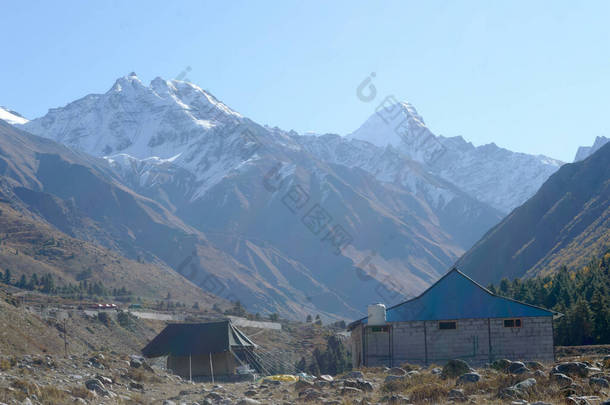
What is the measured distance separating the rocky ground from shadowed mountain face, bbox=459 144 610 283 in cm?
10531

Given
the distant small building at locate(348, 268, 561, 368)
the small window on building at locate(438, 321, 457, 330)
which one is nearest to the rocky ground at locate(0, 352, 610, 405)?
the distant small building at locate(348, 268, 561, 368)

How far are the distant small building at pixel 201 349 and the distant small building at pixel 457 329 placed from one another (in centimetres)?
839

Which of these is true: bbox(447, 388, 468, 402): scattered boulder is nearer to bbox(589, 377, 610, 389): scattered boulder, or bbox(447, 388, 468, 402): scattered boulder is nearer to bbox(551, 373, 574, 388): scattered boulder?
bbox(551, 373, 574, 388): scattered boulder

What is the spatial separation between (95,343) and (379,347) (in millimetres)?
39131

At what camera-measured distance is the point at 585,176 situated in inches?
6275

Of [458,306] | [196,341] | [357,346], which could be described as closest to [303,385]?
[458,306]

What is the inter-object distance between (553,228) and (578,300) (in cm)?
10022

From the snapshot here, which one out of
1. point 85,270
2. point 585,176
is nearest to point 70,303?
Result: point 85,270

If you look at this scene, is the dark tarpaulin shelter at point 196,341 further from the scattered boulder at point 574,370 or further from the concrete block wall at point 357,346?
the scattered boulder at point 574,370

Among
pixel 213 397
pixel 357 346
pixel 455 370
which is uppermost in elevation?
pixel 455 370

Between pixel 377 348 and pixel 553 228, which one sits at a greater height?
pixel 553 228

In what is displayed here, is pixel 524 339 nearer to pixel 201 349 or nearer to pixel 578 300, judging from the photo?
pixel 201 349

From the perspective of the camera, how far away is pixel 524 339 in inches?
1426

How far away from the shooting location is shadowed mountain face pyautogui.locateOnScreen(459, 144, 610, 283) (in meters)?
133
